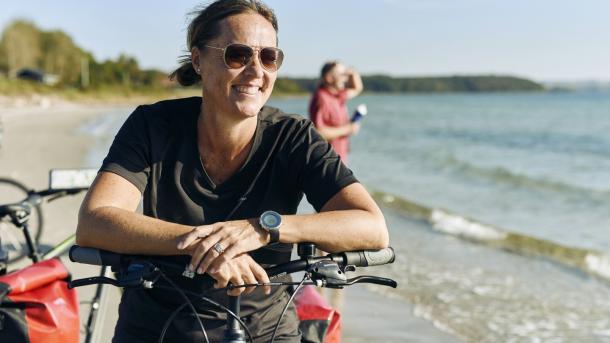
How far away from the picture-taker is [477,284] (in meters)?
7.16

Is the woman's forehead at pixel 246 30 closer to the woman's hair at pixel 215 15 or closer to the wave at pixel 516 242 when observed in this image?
the woman's hair at pixel 215 15

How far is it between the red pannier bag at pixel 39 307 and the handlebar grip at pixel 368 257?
1.55 m

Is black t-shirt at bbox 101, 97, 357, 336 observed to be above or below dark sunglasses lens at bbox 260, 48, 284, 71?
below

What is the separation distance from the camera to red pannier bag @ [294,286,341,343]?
9.11 feet

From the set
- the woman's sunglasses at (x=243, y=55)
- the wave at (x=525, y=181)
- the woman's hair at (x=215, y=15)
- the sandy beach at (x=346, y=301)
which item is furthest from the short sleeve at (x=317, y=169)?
the wave at (x=525, y=181)

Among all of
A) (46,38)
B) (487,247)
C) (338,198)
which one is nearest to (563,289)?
(487,247)

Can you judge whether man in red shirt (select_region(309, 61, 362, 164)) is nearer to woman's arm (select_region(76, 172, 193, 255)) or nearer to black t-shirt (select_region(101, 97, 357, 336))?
black t-shirt (select_region(101, 97, 357, 336))

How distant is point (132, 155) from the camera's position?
2.39 m

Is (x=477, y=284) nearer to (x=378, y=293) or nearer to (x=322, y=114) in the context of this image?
(x=378, y=293)

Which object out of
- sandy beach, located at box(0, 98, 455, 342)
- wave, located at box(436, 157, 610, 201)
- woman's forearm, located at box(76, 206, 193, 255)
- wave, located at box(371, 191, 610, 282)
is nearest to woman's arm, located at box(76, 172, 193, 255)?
woman's forearm, located at box(76, 206, 193, 255)

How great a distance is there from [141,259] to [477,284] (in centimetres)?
562

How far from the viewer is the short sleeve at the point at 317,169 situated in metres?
2.41

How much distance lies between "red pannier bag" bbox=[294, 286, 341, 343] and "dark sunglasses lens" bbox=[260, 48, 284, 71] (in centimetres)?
99

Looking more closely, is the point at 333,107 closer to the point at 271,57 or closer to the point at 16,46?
the point at 271,57
